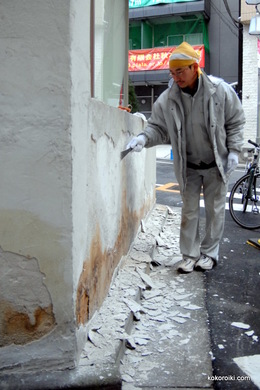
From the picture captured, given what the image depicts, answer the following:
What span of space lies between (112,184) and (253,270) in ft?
6.05

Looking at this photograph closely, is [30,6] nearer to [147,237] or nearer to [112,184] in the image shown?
[112,184]

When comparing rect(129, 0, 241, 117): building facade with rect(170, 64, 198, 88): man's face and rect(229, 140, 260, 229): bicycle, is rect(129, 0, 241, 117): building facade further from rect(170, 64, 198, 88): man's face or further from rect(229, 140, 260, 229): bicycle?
rect(170, 64, 198, 88): man's face

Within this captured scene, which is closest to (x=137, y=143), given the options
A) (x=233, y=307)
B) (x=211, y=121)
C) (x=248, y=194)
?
(x=211, y=121)

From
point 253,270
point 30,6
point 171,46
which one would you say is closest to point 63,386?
point 30,6

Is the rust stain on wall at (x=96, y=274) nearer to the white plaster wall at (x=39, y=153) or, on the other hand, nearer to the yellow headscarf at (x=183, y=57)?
the white plaster wall at (x=39, y=153)

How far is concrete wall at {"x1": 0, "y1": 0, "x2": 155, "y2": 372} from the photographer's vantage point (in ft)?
6.58

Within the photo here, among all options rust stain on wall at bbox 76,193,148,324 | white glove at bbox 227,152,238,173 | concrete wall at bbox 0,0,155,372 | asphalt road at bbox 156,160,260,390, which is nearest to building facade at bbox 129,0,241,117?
asphalt road at bbox 156,160,260,390

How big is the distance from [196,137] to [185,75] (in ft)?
1.85

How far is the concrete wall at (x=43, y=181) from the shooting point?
79.0 inches

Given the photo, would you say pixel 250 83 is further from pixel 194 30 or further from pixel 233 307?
pixel 233 307

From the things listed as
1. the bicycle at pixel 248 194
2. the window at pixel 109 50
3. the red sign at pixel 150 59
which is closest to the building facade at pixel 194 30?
the red sign at pixel 150 59

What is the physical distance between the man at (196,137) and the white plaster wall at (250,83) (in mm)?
12652

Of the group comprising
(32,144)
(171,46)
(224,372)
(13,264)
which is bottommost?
(224,372)

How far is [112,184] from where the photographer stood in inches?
124
